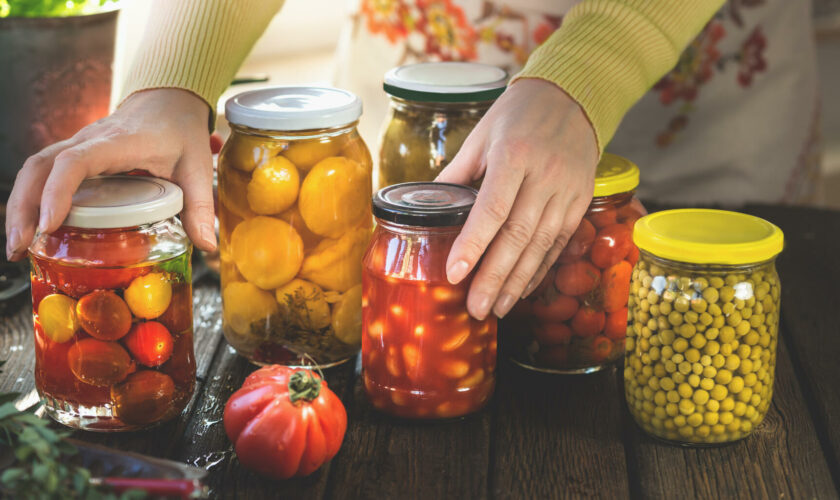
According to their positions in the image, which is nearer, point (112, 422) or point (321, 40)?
point (112, 422)

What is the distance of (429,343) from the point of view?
881 mm

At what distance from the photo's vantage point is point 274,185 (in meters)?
0.95

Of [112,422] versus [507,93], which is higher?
[507,93]

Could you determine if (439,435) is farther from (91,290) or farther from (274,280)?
(91,290)

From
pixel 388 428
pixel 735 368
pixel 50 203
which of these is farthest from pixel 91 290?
pixel 735 368

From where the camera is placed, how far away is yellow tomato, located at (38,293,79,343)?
83 centimetres

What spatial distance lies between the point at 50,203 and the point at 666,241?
0.56 metres

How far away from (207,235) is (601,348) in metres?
0.45

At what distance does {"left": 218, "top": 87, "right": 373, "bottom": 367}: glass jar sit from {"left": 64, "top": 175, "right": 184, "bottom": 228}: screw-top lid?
0.10 m

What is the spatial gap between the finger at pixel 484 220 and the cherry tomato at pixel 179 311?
27cm

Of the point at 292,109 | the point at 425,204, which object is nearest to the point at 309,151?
the point at 292,109

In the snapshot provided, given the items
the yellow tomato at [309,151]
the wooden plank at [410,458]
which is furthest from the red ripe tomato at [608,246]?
the yellow tomato at [309,151]

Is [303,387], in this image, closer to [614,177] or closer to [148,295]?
[148,295]

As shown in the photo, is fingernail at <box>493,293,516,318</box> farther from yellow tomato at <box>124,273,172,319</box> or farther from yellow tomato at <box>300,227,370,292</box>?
yellow tomato at <box>124,273,172,319</box>
